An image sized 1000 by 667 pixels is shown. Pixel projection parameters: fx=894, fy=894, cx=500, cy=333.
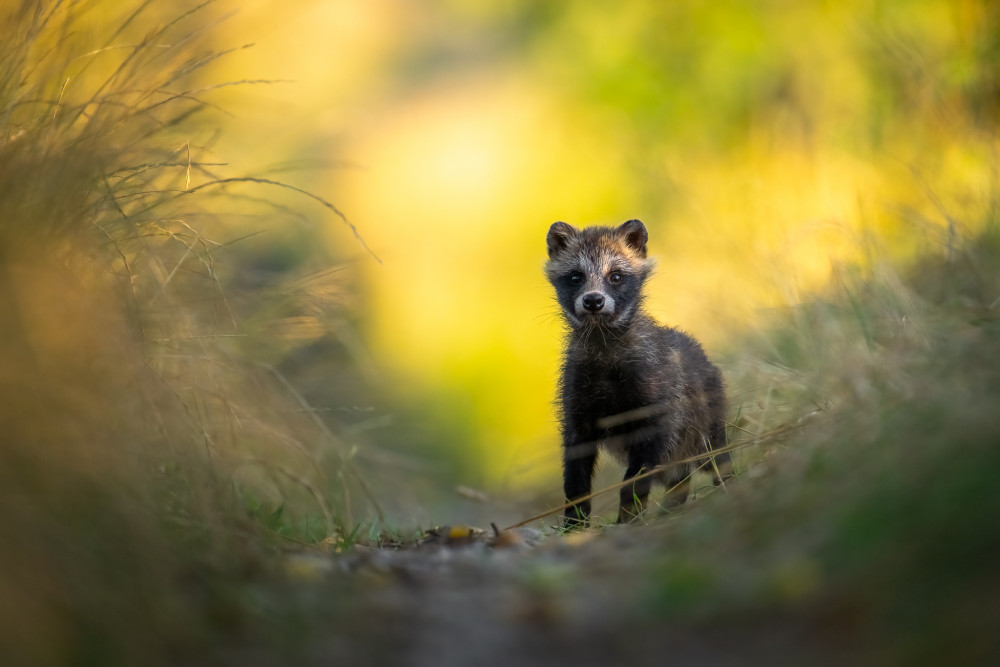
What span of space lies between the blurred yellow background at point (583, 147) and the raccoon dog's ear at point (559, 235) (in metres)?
0.56

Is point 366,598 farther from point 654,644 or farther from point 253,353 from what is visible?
point 253,353

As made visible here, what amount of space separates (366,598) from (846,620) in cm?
141

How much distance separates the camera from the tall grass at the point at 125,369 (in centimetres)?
239

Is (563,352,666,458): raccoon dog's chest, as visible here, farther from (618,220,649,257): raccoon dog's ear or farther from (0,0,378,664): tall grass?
(0,0,378,664): tall grass

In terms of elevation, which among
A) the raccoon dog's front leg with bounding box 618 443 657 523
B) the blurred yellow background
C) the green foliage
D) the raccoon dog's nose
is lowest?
the green foliage

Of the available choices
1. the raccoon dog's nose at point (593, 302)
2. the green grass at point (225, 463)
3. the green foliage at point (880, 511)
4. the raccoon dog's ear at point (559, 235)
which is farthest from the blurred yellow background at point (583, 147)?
the green foliage at point (880, 511)

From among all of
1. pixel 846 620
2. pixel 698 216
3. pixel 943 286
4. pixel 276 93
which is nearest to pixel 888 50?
pixel 943 286

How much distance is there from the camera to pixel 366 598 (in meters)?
2.82

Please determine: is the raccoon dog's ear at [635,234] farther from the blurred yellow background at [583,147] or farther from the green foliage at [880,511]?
the green foliage at [880,511]

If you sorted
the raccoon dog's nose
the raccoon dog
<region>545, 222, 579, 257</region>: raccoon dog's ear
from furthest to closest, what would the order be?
<region>545, 222, 579, 257</region>: raccoon dog's ear → the raccoon dog's nose → the raccoon dog

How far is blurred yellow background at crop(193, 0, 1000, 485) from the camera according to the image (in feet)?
27.5

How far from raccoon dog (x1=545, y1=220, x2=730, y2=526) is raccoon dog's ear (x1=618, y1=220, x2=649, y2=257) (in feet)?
0.52

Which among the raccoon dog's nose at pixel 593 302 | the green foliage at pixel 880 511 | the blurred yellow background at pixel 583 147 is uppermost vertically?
the blurred yellow background at pixel 583 147

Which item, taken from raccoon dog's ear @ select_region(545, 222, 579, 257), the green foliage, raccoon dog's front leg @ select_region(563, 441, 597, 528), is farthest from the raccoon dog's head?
the green foliage
